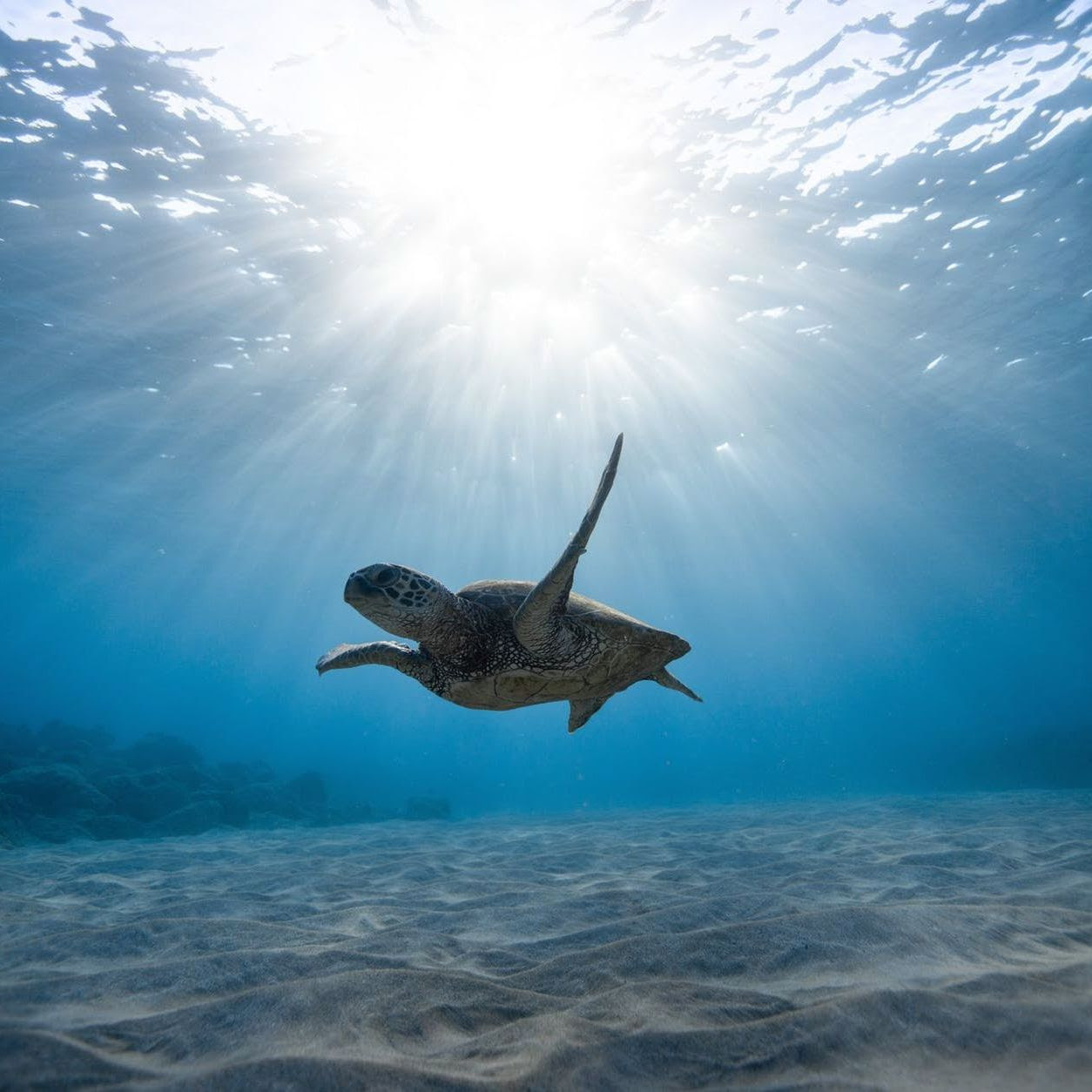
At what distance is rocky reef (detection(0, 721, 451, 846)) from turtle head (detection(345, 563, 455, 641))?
11024 millimetres

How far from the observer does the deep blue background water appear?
38.9 ft

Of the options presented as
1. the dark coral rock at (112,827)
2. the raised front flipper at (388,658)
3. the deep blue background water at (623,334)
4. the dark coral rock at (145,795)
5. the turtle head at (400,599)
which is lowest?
the dark coral rock at (112,827)

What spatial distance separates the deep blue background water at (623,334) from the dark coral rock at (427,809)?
12.7 m

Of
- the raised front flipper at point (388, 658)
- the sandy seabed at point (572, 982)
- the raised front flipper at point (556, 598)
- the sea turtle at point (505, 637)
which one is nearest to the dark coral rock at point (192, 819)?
the sandy seabed at point (572, 982)

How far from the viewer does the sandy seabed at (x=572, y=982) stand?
1.96 metres

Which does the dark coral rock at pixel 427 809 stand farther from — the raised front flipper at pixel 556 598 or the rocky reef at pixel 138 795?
the raised front flipper at pixel 556 598

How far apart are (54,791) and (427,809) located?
11685 millimetres

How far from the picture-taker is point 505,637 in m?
4.66

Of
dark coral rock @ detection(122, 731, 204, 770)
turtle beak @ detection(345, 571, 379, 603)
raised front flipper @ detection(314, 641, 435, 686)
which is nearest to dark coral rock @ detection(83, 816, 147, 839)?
dark coral rock @ detection(122, 731, 204, 770)

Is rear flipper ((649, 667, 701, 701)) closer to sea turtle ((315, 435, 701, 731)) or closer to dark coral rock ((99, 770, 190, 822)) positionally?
sea turtle ((315, 435, 701, 731))

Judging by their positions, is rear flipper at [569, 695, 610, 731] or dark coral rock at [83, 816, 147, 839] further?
dark coral rock at [83, 816, 147, 839]

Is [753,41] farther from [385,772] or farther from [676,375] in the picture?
[385,772]

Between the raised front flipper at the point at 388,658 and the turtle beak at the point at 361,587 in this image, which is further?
the raised front flipper at the point at 388,658

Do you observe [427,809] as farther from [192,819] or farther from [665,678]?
[665,678]
